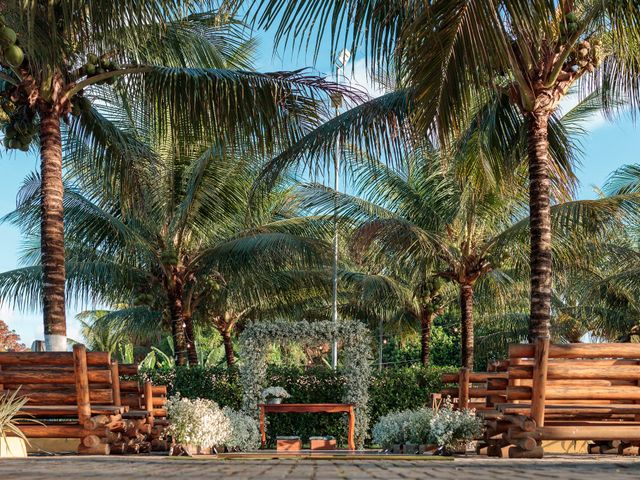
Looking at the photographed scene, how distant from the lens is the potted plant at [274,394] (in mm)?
17906

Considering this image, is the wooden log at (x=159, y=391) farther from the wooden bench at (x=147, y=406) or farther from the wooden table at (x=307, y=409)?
the wooden table at (x=307, y=409)

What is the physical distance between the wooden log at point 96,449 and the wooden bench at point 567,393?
3.90 m

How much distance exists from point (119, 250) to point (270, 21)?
41.5 feet

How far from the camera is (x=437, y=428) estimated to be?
1178 cm

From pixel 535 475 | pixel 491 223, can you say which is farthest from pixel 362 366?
pixel 535 475

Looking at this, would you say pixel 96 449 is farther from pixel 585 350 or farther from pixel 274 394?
pixel 274 394

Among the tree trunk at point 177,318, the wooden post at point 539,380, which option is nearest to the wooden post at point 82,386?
the wooden post at point 539,380

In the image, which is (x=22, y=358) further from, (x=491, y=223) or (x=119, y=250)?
(x=491, y=223)

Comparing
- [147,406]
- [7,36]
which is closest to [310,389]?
[147,406]

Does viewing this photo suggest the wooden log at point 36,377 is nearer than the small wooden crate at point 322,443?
Yes

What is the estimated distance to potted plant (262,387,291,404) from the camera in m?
17.9

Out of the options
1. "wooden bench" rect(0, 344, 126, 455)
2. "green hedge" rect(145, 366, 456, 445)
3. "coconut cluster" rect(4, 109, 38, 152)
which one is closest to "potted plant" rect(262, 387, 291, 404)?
"green hedge" rect(145, 366, 456, 445)

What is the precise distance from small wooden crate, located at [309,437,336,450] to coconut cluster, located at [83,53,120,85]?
8.44 meters

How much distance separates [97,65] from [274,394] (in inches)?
350
